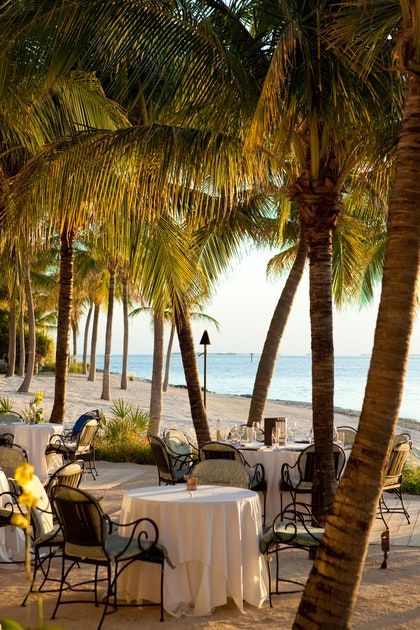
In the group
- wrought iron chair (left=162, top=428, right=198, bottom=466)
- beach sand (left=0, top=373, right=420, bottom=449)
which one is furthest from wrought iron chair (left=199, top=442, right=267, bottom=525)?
beach sand (left=0, top=373, right=420, bottom=449)

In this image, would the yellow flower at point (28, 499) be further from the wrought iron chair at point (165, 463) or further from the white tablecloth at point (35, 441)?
the white tablecloth at point (35, 441)

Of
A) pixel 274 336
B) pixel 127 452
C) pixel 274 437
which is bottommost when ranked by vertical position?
pixel 127 452

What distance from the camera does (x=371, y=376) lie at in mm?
4621

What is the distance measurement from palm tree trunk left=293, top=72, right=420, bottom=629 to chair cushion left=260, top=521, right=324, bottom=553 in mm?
1976

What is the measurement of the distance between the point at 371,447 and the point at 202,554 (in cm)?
222

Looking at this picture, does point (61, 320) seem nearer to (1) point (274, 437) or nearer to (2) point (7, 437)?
(2) point (7, 437)

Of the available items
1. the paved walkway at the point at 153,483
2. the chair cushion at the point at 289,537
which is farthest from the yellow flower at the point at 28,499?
the paved walkway at the point at 153,483

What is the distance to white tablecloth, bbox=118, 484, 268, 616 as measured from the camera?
20.8 ft

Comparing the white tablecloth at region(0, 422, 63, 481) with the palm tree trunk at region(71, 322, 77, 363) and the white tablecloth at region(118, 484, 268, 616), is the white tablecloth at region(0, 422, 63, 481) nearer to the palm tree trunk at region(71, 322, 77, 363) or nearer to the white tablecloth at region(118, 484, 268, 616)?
the white tablecloth at region(118, 484, 268, 616)

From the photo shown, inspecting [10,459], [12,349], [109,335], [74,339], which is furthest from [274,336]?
[74,339]

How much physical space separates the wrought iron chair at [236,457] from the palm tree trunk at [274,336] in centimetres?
475

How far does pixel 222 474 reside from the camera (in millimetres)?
7969

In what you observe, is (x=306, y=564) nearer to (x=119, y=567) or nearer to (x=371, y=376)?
(x=119, y=567)

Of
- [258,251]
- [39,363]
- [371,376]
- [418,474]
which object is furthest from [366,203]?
[39,363]
